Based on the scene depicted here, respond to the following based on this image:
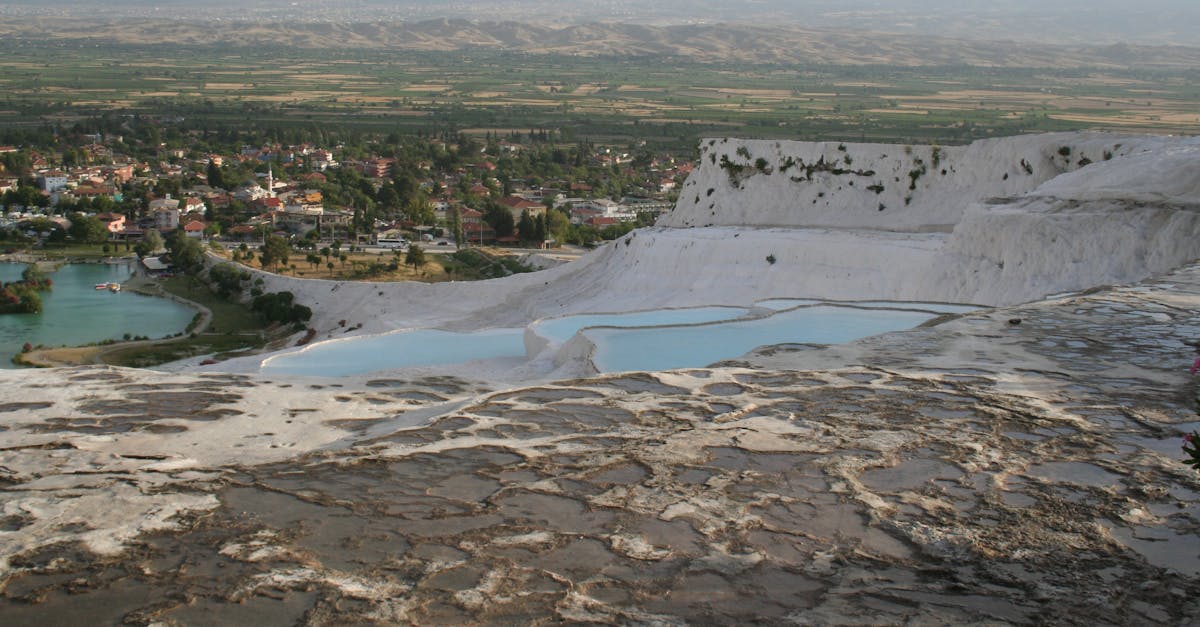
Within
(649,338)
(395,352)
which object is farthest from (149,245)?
(649,338)

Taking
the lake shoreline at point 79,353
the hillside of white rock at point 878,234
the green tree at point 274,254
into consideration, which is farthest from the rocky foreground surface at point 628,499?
the green tree at point 274,254

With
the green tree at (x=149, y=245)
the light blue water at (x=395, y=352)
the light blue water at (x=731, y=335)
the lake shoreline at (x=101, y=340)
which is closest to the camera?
the light blue water at (x=731, y=335)

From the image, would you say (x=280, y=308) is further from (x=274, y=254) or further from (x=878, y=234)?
(x=878, y=234)

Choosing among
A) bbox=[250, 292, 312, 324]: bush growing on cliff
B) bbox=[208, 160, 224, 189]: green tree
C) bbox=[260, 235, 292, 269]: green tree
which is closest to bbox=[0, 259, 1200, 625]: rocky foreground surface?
bbox=[250, 292, 312, 324]: bush growing on cliff

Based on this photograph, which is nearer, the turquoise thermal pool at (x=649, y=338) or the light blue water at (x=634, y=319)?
the turquoise thermal pool at (x=649, y=338)

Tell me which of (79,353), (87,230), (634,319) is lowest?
(87,230)

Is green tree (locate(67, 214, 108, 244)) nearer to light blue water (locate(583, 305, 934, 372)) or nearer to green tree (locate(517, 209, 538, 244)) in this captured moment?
green tree (locate(517, 209, 538, 244))

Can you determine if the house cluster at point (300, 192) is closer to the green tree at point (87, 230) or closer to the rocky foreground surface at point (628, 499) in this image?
the green tree at point (87, 230)
